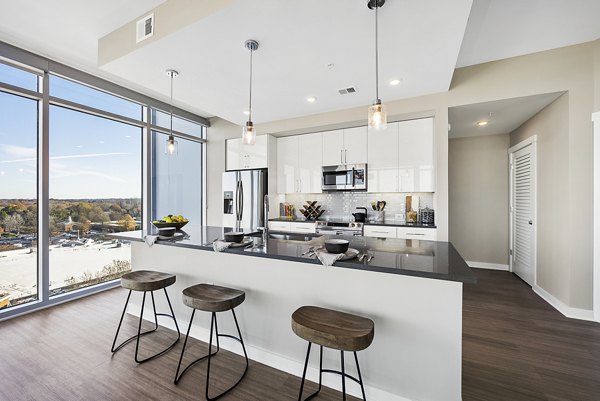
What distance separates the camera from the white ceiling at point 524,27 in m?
2.28

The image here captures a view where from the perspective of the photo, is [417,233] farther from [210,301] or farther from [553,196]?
[210,301]

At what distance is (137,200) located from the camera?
166 inches

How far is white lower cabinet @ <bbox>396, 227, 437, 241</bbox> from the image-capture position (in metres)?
3.49

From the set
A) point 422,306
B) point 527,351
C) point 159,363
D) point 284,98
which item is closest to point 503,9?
point 284,98

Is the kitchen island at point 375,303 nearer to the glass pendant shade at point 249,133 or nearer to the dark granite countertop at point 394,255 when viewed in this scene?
the dark granite countertop at point 394,255

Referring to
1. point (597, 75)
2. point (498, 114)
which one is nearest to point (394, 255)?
point (597, 75)

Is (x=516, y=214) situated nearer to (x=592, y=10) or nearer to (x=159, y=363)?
(x=592, y=10)

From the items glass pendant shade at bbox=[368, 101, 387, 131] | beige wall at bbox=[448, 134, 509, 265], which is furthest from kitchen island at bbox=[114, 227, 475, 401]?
beige wall at bbox=[448, 134, 509, 265]

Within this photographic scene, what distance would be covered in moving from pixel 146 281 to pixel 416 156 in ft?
11.8

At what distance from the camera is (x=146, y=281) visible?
2.18 metres

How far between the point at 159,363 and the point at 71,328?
1309mm

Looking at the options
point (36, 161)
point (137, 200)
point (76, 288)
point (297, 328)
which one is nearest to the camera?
point (297, 328)

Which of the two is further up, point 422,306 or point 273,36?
point 273,36

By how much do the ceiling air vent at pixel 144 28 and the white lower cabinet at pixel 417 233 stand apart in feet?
11.6
